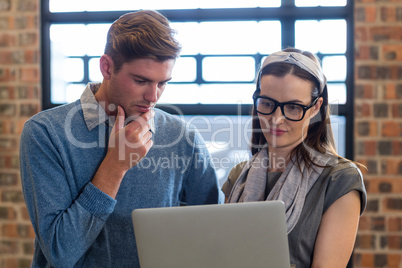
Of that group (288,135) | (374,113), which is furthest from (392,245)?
(288,135)

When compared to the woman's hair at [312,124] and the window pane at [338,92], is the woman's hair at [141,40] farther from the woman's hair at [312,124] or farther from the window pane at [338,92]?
the window pane at [338,92]

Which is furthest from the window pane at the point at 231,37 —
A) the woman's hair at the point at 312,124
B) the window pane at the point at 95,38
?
the woman's hair at the point at 312,124

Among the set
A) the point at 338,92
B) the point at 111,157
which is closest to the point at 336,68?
the point at 338,92

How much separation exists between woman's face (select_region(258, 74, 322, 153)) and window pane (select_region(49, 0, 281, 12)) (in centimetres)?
145

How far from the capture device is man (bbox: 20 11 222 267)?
126 centimetres

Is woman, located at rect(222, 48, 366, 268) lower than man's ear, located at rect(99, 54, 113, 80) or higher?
lower

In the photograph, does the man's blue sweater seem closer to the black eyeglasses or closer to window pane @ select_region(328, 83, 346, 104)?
the black eyeglasses

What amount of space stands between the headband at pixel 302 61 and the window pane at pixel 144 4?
139 centimetres

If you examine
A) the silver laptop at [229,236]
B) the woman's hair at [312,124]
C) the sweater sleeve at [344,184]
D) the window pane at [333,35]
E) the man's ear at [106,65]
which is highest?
the window pane at [333,35]

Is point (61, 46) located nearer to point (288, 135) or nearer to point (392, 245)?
point (288, 135)

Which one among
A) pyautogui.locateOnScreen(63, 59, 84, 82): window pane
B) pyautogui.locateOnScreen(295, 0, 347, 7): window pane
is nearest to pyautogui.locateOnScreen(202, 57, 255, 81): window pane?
pyautogui.locateOnScreen(295, 0, 347, 7): window pane

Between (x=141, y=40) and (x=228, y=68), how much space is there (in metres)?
1.55

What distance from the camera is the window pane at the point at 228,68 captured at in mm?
2842

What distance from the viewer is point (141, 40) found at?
1.36 meters
